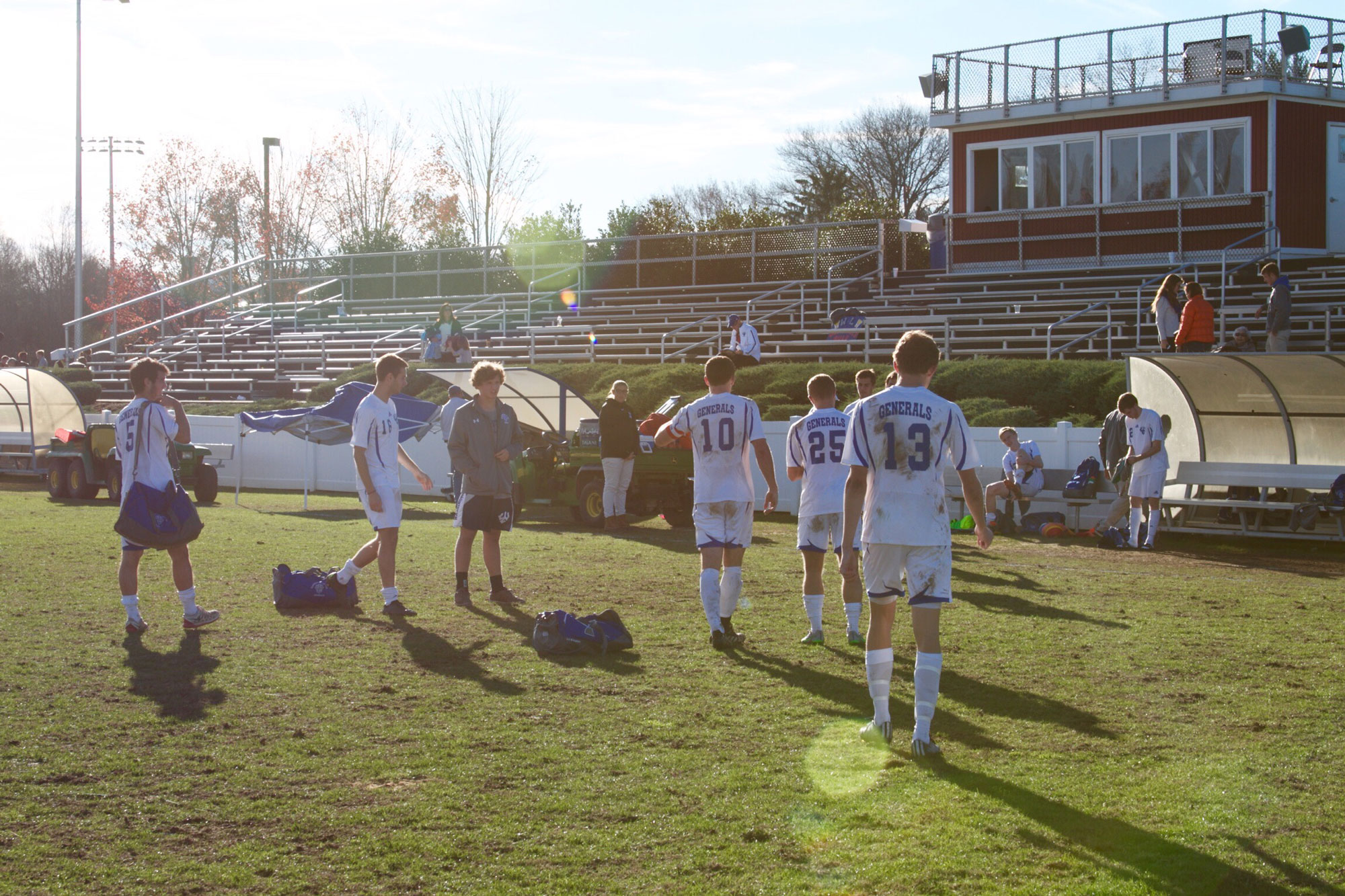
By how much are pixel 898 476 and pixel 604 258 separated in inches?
1351

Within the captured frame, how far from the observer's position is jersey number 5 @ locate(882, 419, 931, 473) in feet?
19.7

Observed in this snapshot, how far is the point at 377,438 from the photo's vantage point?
9.90m

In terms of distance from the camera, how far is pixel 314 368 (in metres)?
36.2

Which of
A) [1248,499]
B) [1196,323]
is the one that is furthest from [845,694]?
[1196,323]

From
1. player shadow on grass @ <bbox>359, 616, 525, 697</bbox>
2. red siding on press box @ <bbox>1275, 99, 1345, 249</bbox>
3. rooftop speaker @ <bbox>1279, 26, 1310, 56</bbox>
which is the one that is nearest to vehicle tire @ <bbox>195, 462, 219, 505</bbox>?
player shadow on grass @ <bbox>359, 616, 525, 697</bbox>

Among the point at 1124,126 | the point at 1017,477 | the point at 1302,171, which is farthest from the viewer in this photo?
the point at 1124,126

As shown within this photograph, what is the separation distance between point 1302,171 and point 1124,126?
3981 mm

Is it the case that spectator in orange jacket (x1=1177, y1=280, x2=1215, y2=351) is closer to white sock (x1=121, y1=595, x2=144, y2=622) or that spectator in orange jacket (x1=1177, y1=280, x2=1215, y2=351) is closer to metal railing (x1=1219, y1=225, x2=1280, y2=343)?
metal railing (x1=1219, y1=225, x2=1280, y2=343)

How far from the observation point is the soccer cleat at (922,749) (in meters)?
6.04

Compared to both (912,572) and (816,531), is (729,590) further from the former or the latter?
(912,572)

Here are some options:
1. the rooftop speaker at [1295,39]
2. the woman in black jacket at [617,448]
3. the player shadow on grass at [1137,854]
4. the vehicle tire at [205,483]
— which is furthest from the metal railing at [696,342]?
the player shadow on grass at [1137,854]

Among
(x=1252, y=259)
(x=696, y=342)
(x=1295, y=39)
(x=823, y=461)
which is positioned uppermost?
(x=1295, y=39)

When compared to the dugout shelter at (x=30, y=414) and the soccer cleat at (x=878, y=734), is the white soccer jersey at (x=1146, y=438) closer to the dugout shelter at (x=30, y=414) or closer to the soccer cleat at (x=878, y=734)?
the soccer cleat at (x=878, y=734)

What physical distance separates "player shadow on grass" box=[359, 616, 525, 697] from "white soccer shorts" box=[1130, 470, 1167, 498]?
9.74 meters
